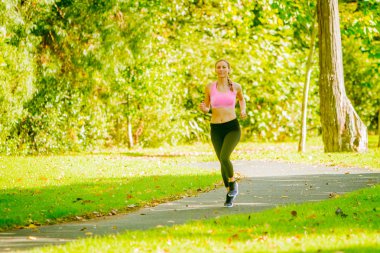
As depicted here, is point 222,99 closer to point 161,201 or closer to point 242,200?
point 242,200

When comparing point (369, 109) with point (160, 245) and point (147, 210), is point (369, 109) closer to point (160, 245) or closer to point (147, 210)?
point (147, 210)

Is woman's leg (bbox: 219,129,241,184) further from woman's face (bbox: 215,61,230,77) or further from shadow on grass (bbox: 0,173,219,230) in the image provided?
shadow on grass (bbox: 0,173,219,230)

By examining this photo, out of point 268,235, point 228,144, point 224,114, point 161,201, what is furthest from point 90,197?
point 268,235

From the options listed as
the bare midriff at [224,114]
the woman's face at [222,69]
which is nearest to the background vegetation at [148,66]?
the woman's face at [222,69]

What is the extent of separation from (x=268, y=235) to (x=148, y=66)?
54.8ft

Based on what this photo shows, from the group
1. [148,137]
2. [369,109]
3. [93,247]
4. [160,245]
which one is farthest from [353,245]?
[369,109]

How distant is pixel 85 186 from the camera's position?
12.0 m

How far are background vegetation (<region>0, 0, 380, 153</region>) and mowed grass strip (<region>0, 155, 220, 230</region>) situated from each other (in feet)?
11.1

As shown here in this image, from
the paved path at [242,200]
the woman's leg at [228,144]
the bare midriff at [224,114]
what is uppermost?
the bare midriff at [224,114]

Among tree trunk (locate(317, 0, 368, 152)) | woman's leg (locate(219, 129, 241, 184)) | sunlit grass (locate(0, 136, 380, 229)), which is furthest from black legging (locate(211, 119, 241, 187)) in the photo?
tree trunk (locate(317, 0, 368, 152))

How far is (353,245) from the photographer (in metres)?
6.52

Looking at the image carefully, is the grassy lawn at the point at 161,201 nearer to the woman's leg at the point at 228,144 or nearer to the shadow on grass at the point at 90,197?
the shadow on grass at the point at 90,197

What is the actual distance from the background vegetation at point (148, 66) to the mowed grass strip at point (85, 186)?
3396 mm

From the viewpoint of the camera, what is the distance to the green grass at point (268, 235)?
21.4ft
